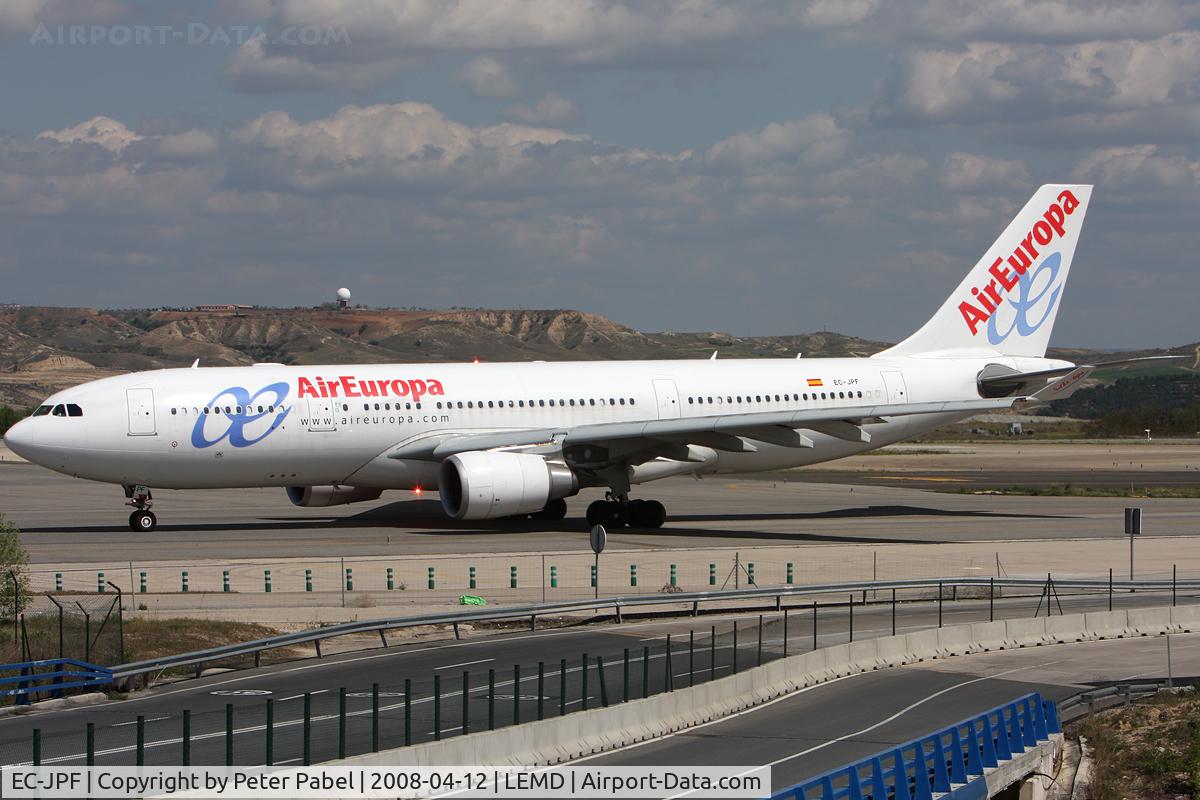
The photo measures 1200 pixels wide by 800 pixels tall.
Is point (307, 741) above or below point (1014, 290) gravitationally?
below

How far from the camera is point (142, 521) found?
45500 millimetres

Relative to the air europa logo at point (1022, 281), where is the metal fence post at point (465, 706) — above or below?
below

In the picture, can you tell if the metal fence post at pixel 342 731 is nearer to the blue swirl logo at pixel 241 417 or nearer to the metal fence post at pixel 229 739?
the metal fence post at pixel 229 739

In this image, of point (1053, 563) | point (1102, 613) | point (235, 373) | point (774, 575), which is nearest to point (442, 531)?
point (235, 373)

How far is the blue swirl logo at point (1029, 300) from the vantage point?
54719mm

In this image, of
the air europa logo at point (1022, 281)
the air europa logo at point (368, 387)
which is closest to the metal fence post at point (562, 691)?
the air europa logo at point (368, 387)

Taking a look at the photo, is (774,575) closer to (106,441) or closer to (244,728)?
(106,441)

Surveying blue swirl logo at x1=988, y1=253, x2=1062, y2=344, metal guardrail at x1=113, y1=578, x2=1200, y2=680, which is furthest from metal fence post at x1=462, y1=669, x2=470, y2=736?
blue swirl logo at x1=988, y1=253, x2=1062, y2=344

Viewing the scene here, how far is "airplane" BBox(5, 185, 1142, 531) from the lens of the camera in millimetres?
42469

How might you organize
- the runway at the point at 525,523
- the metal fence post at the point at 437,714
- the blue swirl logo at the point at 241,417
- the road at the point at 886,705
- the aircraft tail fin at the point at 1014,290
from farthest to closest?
the aircraft tail fin at the point at 1014,290 < the runway at the point at 525,523 < the blue swirl logo at the point at 241,417 < the road at the point at 886,705 < the metal fence post at the point at 437,714

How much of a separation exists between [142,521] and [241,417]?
17.7 ft

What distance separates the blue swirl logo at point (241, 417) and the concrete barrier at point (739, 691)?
2077 centimetres

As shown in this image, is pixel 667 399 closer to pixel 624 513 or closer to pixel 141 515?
pixel 624 513

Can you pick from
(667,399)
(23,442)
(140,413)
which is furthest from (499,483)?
(23,442)
